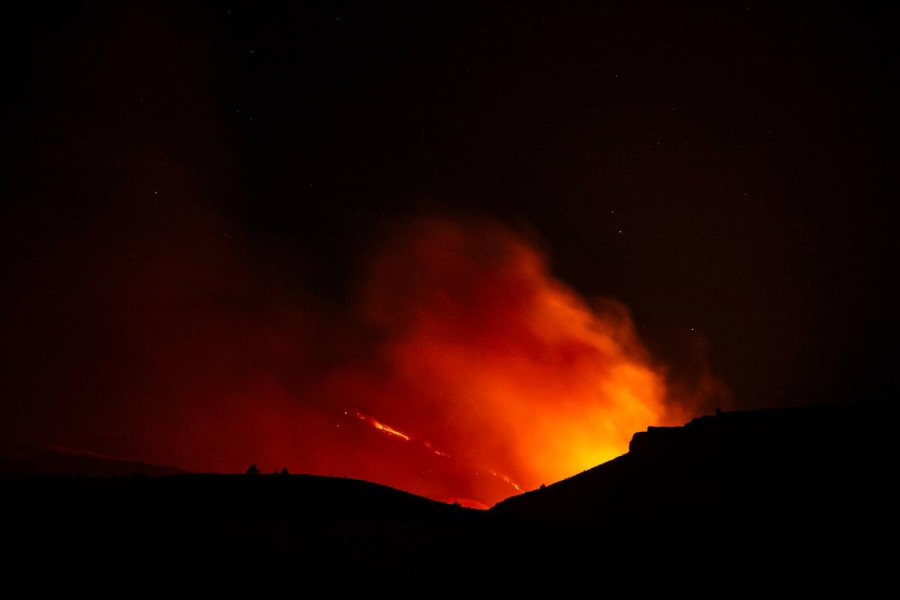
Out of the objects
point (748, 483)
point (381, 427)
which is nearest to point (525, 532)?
point (748, 483)

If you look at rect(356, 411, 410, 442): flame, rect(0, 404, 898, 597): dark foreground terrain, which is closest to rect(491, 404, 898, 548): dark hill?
rect(0, 404, 898, 597): dark foreground terrain

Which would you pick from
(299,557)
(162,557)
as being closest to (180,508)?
(162,557)

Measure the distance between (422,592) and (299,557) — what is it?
10.4 ft

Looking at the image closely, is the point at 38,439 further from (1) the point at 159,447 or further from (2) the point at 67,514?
(2) the point at 67,514

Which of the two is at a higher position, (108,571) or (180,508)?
(180,508)

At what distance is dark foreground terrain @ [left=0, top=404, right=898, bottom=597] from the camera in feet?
35.6

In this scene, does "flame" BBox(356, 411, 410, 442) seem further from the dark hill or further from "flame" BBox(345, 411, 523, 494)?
the dark hill

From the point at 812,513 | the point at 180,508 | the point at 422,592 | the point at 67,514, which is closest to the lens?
the point at 422,592

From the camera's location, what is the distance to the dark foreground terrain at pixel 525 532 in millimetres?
10836

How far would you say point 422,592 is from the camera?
34.5 ft

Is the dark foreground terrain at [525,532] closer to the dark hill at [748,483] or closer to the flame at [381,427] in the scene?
the dark hill at [748,483]

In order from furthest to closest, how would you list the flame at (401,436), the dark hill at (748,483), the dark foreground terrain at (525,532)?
the flame at (401,436) < the dark hill at (748,483) < the dark foreground terrain at (525,532)

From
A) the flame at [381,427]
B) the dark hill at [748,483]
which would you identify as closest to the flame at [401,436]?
the flame at [381,427]

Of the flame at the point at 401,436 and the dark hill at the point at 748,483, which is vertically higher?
the flame at the point at 401,436
